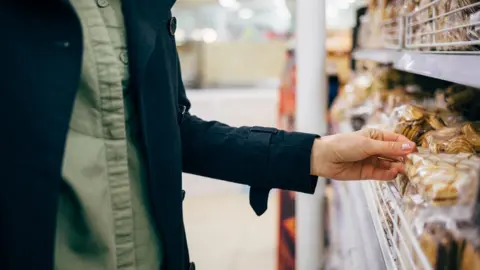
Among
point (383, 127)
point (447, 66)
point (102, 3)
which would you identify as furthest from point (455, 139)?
point (102, 3)

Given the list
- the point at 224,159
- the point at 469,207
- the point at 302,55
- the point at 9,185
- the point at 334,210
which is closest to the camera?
the point at 469,207

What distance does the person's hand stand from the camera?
97 cm

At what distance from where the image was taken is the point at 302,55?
1.58 metres

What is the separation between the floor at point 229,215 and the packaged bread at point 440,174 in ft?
8.14

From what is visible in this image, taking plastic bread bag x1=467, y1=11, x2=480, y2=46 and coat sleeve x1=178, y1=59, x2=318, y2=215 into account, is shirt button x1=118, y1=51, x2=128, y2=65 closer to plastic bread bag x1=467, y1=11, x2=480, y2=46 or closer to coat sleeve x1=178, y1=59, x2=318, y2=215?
coat sleeve x1=178, y1=59, x2=318, y2=215

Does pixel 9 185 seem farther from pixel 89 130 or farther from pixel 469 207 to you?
pixel 469 207

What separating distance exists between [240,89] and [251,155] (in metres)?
5.00

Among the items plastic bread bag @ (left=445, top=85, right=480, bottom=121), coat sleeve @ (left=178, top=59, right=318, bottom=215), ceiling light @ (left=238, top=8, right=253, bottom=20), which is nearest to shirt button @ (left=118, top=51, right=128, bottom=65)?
coat sleeve @ (left=178, top=59, right=318, bottom=215)

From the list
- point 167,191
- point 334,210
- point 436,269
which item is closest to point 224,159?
point 167,191

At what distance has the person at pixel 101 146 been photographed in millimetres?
756

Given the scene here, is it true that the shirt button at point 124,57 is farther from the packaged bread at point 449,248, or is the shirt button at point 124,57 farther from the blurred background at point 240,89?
the blurred background at point 240,89

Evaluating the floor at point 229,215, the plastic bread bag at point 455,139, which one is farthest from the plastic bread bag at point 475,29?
the floor at point 229,215

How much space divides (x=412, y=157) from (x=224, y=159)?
44 centimetres

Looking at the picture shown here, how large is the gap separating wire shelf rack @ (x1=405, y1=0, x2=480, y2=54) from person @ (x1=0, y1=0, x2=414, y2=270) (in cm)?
22
